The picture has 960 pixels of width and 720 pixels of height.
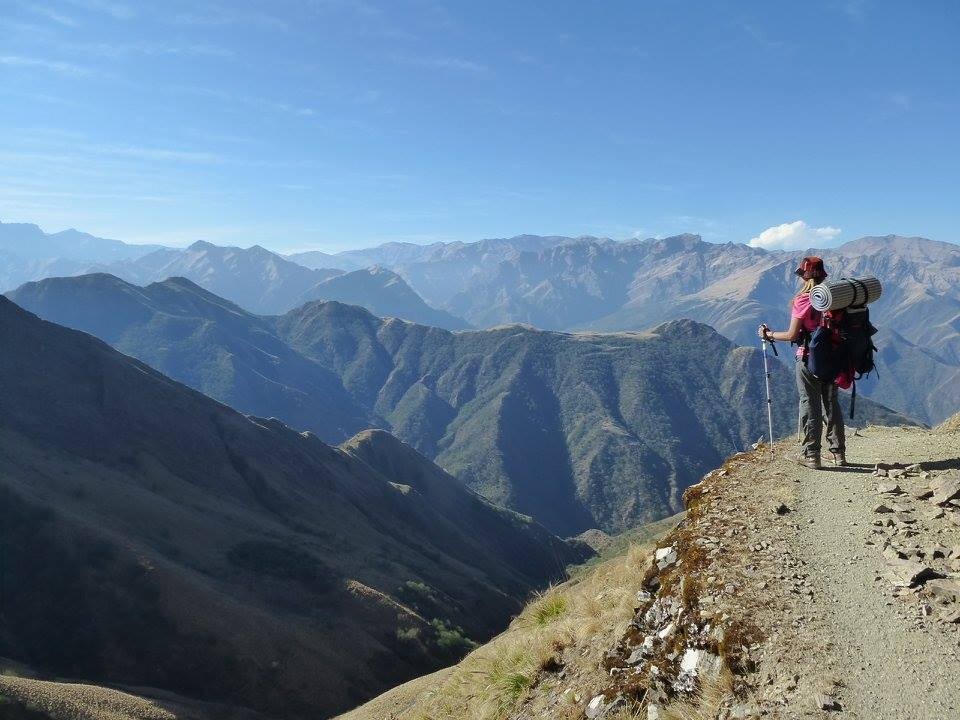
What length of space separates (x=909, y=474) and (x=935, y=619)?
4.48 meters

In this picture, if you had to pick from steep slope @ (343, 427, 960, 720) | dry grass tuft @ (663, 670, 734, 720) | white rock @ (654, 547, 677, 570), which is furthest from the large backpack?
dry grass tuft @ (663, 670, 734, 720)

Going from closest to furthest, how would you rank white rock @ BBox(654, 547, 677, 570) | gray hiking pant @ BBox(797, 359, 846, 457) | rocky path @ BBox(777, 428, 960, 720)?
rocky path @ BBox(777, 428, 960, 720) → white rock @ BBox(654, 547, 677, 570) → gray hiking pant @ BBox(797, 359, 846, 457)

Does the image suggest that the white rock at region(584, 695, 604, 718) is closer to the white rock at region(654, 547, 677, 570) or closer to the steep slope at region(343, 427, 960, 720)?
the steep slope at region(343, 427, 960, 720)

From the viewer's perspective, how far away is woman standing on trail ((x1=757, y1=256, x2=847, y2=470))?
10453mm

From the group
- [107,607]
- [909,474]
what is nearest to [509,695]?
[909,474]

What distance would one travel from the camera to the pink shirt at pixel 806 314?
10.3 m

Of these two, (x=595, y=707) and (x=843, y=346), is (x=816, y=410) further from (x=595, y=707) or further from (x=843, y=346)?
(x=595, y=707)

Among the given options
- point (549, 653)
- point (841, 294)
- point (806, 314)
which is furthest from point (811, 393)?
point (549, 653)

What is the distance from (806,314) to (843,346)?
2.54 feet

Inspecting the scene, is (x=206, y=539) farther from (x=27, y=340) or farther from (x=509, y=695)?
(x=509, y=695)

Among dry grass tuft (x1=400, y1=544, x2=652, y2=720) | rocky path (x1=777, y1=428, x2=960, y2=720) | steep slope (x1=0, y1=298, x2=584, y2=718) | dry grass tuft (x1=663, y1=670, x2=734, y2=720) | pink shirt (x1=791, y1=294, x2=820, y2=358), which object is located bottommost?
steep slope (x1=0, y1=298, x2=584, y2=718)

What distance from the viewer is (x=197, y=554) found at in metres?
50.8

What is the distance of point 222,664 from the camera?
124 feet

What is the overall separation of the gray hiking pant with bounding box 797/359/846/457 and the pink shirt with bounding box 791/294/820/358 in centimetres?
68
